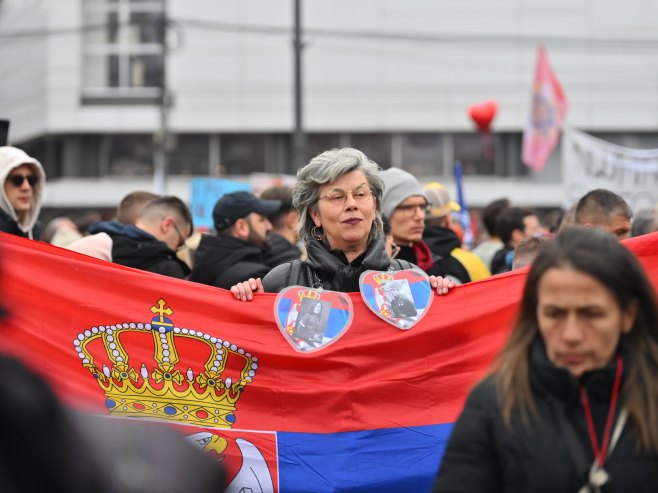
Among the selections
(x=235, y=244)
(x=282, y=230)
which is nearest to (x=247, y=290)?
(x=235, y=244)

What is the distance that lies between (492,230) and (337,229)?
4.37 metres

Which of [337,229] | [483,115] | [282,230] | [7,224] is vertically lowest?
[282,230]

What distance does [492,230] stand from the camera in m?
8.82

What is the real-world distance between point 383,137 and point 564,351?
30.1 meters

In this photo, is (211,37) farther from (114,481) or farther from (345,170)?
(114,481)

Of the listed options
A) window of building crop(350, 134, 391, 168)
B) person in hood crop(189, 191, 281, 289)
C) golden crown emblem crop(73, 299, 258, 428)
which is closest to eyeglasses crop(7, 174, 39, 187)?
person in hood crop(189, 191, 281, 289)

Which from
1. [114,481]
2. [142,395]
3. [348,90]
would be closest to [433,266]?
[142,395]

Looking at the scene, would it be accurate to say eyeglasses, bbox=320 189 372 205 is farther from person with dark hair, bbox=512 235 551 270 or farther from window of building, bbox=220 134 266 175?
window of building, bbox=220 134 266 175

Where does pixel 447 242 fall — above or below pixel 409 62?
below

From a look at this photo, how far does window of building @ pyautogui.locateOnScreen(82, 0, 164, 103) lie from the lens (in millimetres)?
33188

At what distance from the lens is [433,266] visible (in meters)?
6.04

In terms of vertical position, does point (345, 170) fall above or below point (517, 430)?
above

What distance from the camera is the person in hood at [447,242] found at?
631cm

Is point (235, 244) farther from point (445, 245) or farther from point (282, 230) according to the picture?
point (445, 245)
